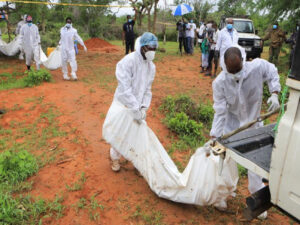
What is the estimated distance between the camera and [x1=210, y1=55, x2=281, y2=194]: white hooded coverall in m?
2.58

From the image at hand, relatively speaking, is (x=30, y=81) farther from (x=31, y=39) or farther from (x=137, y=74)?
(x=137, y=74)

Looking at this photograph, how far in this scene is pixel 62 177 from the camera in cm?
334

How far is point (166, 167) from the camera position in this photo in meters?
2.71

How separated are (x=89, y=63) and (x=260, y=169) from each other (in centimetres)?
970

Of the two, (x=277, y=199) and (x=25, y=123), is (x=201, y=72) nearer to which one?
(x=25, y=123)

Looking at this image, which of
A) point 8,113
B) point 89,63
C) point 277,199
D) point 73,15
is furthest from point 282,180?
point 73,15

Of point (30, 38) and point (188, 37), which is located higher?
point (30, 38)

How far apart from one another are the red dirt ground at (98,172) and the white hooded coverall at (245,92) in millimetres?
757

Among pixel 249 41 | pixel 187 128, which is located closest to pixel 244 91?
pixel 187 128

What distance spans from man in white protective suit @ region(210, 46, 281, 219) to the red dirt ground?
29.3 inches

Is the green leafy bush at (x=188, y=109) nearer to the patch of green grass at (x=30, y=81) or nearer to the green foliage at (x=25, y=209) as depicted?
the green foliage at (x=25, y=209)

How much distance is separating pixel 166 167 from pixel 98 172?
1138mm

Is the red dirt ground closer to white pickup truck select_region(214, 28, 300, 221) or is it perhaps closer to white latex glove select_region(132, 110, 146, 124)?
white latex glove select_region(132, 110, 146, 124)

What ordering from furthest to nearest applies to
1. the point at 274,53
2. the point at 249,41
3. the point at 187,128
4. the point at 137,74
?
the point at 249,41 → the point at 274,53 → the point at 187,128 → the point at 137,74
